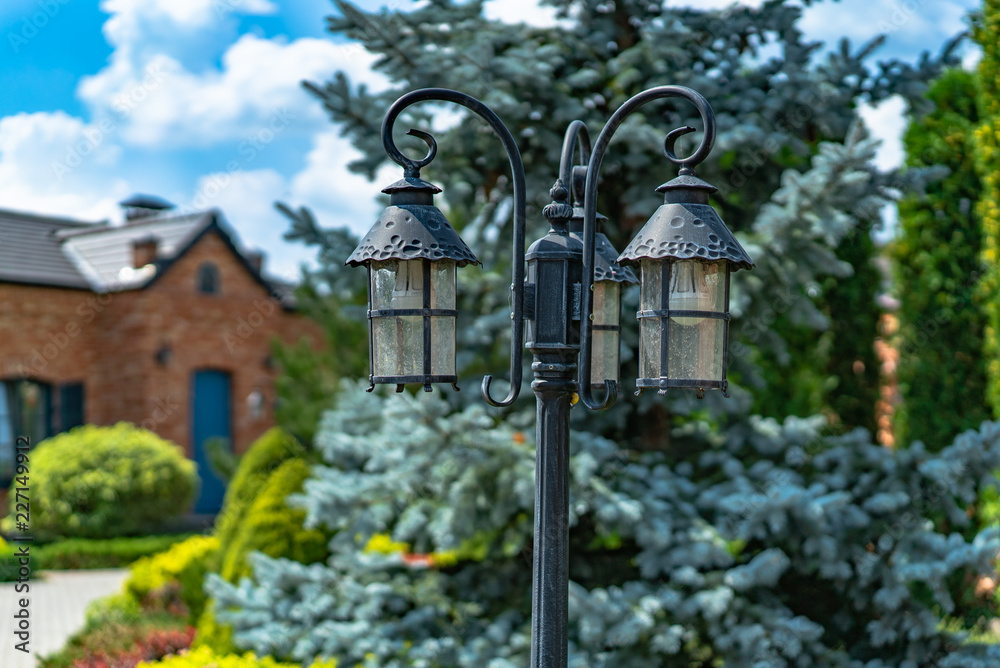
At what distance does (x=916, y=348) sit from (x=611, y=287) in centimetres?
540

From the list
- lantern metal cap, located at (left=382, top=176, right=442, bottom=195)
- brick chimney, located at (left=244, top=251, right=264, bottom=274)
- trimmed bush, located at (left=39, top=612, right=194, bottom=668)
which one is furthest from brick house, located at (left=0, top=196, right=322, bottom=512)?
lantern metal cap, located at (left=382, top=176, right=442, bottom=195)

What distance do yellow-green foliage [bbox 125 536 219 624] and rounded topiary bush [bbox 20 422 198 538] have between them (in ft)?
18.3

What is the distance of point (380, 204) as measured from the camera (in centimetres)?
557

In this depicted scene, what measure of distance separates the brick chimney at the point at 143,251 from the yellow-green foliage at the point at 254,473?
426 inches

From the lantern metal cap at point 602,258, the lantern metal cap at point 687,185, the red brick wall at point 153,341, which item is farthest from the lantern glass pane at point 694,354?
the red brick wall at point 153,341

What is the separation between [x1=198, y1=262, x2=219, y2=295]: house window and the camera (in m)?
17.1

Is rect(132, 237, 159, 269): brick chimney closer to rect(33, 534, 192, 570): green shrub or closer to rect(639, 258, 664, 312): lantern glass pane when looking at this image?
rect(33, 534, 192, 570): green shrub

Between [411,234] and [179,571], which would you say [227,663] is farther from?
[179,571]

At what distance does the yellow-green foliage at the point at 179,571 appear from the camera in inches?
275

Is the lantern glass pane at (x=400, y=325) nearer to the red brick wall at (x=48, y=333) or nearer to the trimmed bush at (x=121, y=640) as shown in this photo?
the trimmed bush at (x=121, y=640)

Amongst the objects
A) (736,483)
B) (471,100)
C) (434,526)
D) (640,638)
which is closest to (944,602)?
(736,483)

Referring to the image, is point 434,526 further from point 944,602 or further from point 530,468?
point 944,602

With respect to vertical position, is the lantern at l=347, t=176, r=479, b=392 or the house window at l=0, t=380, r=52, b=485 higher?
the lantern at l=347, t=176, r=479, b=392

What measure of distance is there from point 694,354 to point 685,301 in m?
0.15
